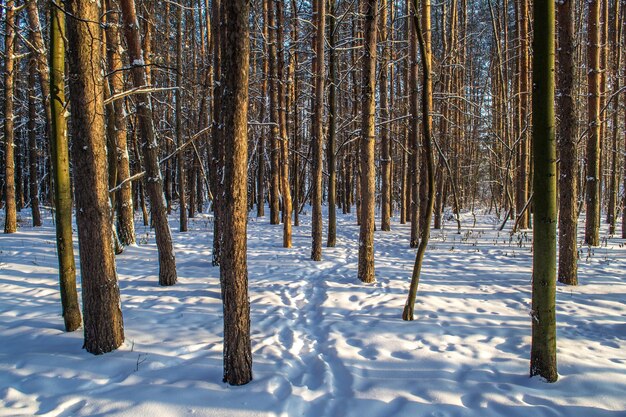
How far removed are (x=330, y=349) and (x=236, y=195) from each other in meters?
2.22

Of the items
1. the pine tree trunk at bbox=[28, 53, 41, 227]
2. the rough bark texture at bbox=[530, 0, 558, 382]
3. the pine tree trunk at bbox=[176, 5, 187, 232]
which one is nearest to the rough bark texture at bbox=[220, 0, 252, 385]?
the rough bark texture at bbox=[530, 0, 558, 382]

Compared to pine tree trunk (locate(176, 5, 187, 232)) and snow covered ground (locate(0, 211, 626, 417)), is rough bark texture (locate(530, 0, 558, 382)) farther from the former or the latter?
pine tree trunk (locate(176, 5, 187, 232))

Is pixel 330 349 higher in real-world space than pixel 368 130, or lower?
lower

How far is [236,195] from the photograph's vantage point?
3195mm

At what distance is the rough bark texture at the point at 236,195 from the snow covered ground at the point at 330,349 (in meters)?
0.32

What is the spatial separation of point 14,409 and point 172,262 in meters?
3.85

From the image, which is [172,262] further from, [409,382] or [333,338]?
[409,382]

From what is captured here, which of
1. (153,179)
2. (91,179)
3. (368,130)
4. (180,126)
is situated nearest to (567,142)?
(368,130)

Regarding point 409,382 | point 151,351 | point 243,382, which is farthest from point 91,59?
point 409,382

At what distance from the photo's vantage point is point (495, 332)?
15.0 feet

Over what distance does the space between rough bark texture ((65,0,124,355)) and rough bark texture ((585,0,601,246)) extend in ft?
31.5

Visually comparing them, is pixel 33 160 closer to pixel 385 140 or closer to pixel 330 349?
pixel 385 140

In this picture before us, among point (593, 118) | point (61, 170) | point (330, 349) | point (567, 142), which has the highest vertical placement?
point (593, 118)

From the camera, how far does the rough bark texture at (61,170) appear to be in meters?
4.14
